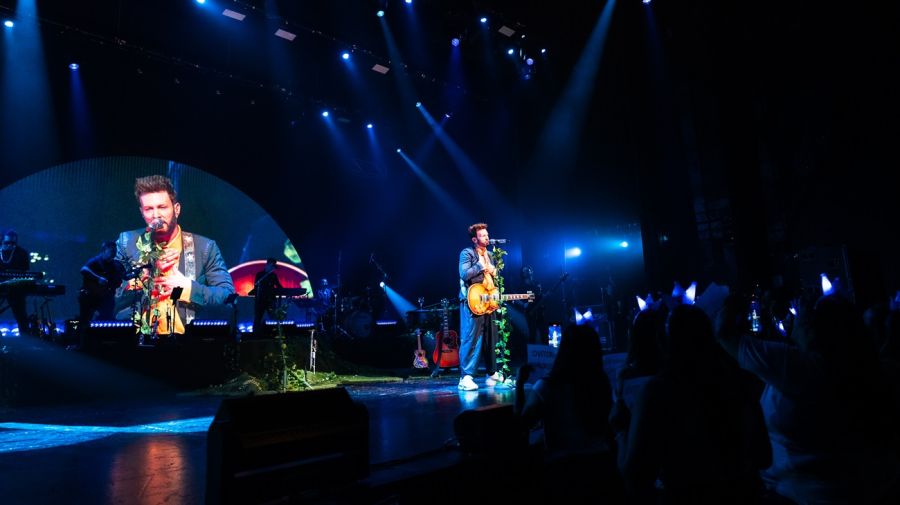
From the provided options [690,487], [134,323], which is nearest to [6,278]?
[134,323]

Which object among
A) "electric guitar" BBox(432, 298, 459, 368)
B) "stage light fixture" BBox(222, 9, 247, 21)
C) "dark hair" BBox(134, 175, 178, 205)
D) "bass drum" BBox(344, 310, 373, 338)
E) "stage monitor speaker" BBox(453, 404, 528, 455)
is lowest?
"stage monitor speaker" BBox(453, 404, 528, 455)

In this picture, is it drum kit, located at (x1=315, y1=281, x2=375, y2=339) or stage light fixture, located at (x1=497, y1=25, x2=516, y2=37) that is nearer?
stage light fixture, located at (x1=497, y1=25, x2=516, y2=37)

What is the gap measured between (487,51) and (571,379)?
994 cm

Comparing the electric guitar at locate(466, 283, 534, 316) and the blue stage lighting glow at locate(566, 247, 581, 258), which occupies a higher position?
the blue stage lighting glow at locate(566, 247, 581, 258)

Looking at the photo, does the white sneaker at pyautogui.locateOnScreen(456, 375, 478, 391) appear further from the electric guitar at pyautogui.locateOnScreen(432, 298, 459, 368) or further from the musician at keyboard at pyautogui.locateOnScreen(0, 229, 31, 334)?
the musician at keyboard at pyautogui.locateOnScreen(0, 229, 31, 334)

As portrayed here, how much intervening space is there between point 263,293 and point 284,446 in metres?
6.05

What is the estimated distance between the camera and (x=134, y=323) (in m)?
7.29

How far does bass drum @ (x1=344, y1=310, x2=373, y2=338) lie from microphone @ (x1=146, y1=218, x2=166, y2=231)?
4329 millimetres

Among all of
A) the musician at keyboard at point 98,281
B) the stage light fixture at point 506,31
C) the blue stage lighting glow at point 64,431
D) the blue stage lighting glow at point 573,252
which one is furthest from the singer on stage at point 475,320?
the blue stage lighting glow at point 573,252

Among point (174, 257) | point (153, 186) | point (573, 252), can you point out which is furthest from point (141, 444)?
point (573, 252)

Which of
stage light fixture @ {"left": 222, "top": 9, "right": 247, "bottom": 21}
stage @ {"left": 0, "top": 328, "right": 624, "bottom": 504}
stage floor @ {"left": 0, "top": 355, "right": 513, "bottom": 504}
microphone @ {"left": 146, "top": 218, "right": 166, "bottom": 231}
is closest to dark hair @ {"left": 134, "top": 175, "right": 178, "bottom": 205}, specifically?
microphone @ {"left": 146, "top": 218, "right": 166, "bottom": 231}

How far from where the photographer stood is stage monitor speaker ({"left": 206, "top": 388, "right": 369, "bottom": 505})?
6.59ft

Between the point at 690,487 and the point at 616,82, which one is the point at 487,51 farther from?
the point at 690,487

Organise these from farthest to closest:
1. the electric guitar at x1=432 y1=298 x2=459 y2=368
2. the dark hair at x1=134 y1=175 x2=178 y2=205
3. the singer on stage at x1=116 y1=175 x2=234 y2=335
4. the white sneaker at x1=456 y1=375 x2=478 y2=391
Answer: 1. the dark hair at x1=134 y1=175 x2=178 y2=205
2. the singer on stage at x1=116 y1=175 x2=234 y2=335
3. the electric guitar at x1=432 y1=298 x2=459 y2=368
4. the white sneaker at x1=456 y1=375 x2=478 y2=391
